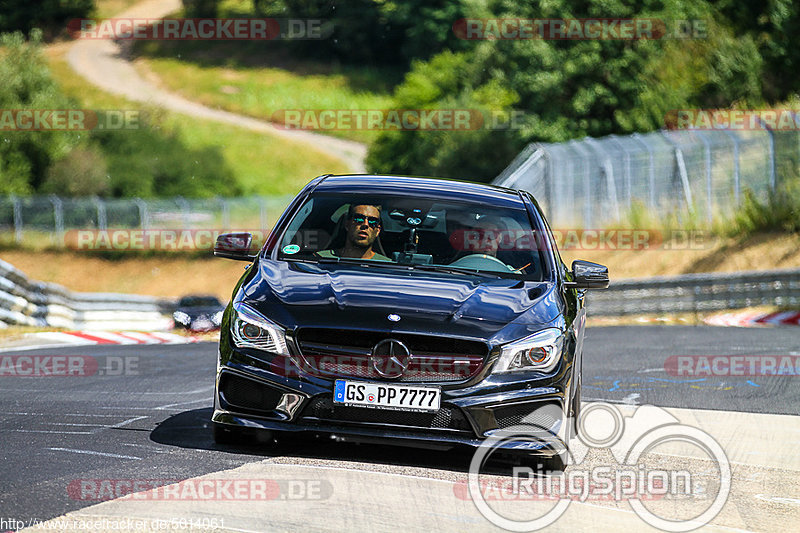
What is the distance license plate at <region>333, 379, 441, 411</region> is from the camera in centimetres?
653

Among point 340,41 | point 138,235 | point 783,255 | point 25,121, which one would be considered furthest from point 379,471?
point 340,41

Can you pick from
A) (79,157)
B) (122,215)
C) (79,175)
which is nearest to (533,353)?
(122,215)

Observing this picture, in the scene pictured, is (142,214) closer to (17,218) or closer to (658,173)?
(17,218)

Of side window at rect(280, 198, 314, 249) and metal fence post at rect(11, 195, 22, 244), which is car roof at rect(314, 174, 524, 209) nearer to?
side window at rect(280, 198, 314, 249)

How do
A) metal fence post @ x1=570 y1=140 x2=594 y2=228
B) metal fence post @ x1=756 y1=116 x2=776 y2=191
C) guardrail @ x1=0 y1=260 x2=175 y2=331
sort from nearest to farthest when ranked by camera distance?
1. guardrail @ x1=0 y1=260 x2=175 y2=331
2. metal fence post @ x1=756 y1=116 x2=776 y2=191
3. metal fence post @ x1=570 y1=140 x2=594 y2=228

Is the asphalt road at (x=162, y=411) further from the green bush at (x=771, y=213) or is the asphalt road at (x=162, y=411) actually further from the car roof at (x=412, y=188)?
the green bush at (x=771, y=213)

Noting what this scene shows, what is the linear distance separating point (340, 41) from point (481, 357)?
98.4m

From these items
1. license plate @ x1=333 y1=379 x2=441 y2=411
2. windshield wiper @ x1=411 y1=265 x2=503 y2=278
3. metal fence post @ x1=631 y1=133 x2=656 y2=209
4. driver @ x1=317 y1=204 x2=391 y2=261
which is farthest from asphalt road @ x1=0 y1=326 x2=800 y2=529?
metal fence post @ x1=631 y1=133 x2=656 y2=209

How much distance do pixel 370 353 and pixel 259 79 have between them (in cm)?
9590

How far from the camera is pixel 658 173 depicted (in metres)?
30.9

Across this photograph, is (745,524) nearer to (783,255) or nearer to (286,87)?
(783,255)

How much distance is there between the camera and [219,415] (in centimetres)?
689

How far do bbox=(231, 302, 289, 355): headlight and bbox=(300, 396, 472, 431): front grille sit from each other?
0.34 m

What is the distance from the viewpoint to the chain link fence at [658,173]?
27969 millimetres
